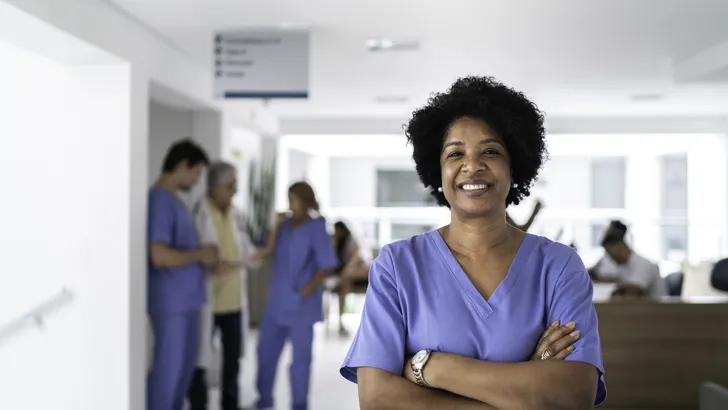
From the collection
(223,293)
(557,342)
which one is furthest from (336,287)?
(557,342)

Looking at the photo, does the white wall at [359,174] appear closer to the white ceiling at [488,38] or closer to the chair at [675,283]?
the white ceiling at [488,38]

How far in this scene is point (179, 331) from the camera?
14.6 ft

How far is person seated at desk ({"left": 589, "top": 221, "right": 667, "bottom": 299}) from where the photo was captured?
578 centimetres

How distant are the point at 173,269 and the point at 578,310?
329 cm

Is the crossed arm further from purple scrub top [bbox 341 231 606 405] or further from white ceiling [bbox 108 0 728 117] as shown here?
white ceiling [bbox 108 0 728 117]

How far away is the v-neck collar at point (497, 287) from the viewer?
157cm

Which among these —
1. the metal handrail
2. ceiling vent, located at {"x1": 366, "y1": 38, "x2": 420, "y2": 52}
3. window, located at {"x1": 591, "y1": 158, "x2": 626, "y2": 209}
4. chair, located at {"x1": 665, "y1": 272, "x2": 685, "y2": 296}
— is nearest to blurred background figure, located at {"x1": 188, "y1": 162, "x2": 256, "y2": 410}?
the metal handrail

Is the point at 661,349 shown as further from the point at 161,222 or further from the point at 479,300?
the point at 479,300

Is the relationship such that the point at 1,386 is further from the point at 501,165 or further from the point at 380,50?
the point at 501,165

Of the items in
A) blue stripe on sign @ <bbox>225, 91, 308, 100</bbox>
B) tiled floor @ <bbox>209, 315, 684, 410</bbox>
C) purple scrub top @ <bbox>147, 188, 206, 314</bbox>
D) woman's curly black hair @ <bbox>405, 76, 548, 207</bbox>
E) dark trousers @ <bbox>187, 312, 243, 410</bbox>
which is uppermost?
blue stripe on sign @ <bbox>225, 91, 308, 100</bbox>

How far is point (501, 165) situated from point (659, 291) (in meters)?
4.59

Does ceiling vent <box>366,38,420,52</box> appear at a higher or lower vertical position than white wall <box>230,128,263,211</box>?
higher

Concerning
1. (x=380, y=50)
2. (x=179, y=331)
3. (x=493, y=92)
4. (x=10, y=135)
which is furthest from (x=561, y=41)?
(x=493, y=92)

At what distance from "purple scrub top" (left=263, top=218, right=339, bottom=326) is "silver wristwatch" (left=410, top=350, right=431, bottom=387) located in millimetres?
3370
